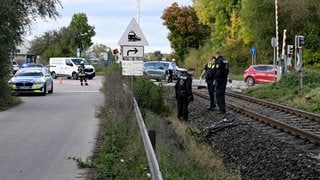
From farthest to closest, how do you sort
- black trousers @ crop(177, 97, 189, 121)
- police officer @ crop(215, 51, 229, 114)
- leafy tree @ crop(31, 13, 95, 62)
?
leafy tree @ crop(31, 13, 95, 62) → police officer @ crop(215, 51, 229, 114) → black trousers @ crop(177, 97, 189, 121)

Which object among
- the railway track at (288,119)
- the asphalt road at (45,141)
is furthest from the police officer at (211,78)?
the asphalt road at (45,141)

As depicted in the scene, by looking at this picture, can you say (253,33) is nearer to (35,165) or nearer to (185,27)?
(185,27)

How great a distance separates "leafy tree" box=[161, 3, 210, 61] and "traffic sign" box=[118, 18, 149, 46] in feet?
195

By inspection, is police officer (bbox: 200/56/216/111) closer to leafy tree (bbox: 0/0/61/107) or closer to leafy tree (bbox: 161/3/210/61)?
leafy tree (bbox: 0/0/61/107)

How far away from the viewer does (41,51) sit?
9569 centimetres

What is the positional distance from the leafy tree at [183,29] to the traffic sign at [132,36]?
5954 cm

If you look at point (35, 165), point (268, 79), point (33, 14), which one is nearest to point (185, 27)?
point (268, 79)

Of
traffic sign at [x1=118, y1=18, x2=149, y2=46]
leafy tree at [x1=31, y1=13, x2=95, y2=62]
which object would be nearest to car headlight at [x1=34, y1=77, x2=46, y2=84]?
traffic sign at [x1=118, y1=18, x2=149, y2=46]

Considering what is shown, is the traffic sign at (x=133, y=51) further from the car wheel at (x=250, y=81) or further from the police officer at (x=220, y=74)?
the car wheel at (x=250, y=81)

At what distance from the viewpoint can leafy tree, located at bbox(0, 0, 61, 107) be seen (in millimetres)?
18031

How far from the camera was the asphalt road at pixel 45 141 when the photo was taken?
9.09m

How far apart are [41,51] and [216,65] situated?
80861 mm

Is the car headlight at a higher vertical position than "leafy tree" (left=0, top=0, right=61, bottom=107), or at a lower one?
lower

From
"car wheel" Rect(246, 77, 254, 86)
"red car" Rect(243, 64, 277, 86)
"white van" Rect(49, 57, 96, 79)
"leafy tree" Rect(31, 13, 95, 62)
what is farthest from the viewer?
"leafy tree" Rect(31, 13, 95, 62)
